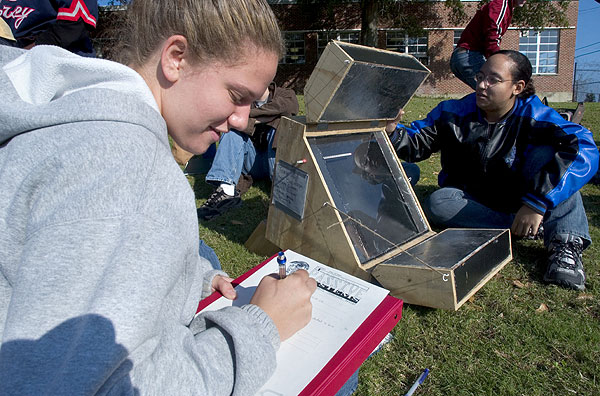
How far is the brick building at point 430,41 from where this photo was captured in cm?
2081

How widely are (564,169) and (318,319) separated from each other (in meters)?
1.89

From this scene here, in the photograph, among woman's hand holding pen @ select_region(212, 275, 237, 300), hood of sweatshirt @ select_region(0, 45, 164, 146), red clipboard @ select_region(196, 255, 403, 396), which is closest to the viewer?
hood of sweatshirt @ select_region(0, 45, 164, 146)

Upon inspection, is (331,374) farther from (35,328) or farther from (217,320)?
(35,328)

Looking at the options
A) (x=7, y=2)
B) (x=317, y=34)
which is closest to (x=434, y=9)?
(x=317, y=34)

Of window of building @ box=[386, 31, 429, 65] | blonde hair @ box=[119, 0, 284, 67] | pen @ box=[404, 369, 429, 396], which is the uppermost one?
blonde hair @ box=[119, 0, 284, 67]

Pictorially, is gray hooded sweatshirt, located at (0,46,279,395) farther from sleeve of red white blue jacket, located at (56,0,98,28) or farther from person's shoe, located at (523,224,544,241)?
Result: person's shoe, located at (523,224,544,241)

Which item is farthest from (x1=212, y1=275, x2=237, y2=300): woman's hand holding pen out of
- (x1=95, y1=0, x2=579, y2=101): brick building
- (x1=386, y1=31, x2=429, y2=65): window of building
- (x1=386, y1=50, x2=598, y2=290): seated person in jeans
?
(x1=386, y1=31, x2=429, y2=65): window of building

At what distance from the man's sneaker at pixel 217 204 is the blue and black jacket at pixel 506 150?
144cm

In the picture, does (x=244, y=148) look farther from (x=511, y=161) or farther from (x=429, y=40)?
(x=429, y=40)

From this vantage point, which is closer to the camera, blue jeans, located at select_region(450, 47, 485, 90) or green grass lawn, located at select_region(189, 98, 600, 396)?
green grass lawn, located at select_region(189, 98, 600, 396)

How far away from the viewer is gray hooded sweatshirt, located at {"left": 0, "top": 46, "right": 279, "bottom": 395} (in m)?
0.64

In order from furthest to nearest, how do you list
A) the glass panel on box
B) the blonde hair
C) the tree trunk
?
the tree trunk, the glass panel on box, the blonde hair

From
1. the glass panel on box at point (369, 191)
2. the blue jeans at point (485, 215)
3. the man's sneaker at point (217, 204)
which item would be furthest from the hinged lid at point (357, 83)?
the man's sneaker at point (217, 204)

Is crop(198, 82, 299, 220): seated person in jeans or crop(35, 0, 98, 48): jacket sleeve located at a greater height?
crop(35, 0, 98, 48): jacket sleeve
